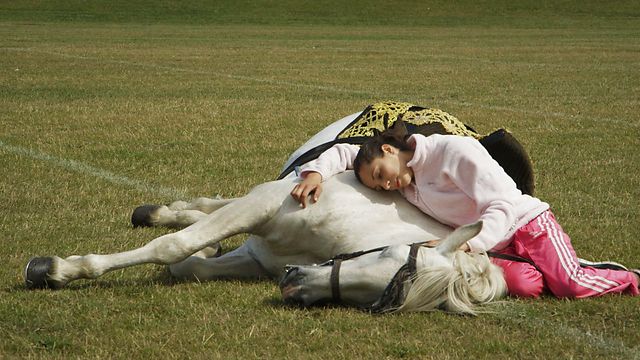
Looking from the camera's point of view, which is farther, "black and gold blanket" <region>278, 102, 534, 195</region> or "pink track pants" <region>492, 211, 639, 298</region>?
"black and gold blanket" <region>278, 102, 534, 195</region>

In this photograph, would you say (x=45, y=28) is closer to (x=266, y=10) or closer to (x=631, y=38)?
(x=266, y=10)

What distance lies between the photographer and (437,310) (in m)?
4.71

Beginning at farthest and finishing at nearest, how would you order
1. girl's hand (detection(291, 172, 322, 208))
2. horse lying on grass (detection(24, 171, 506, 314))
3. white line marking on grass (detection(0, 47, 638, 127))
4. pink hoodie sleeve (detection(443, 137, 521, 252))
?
1. white line marking on grass (detection(0, 47, 638, 127))
2. girl's hand (detection(291, 172, 322, 208))
3. pink hoodie sleeve (detection(443, 137, 521, 252))
4. horse lying on grass (detection(24, 171, 506, 314))

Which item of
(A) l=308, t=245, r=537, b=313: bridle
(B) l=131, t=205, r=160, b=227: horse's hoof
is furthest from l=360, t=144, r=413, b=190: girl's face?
(B) l=131, t=205, r=160, b=227: horse's hoof

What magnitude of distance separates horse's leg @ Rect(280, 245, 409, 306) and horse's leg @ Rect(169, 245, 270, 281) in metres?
0.82

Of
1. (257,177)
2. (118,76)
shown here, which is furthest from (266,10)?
(257,177)

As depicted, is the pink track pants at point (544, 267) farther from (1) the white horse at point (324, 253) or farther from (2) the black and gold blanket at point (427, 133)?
(2) the black and gold blanket at point (427, 133)

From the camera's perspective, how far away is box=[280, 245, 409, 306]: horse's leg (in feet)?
14.8

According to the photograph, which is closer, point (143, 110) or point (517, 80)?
point (143, 110)

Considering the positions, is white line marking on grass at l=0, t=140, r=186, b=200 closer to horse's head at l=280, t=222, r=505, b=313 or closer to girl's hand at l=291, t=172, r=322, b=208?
girl's hand at l=291, t=172, r=322, b=208

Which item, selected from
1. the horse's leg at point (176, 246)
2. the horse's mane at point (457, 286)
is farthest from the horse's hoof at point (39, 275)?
the horse's mane at point (457, 286)

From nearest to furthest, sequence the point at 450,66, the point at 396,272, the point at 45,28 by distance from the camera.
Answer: the point at 396,272 → the point at 450,66 → the point at 45,28

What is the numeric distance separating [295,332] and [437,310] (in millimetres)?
646

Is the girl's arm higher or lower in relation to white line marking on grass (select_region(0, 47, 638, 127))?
higher
